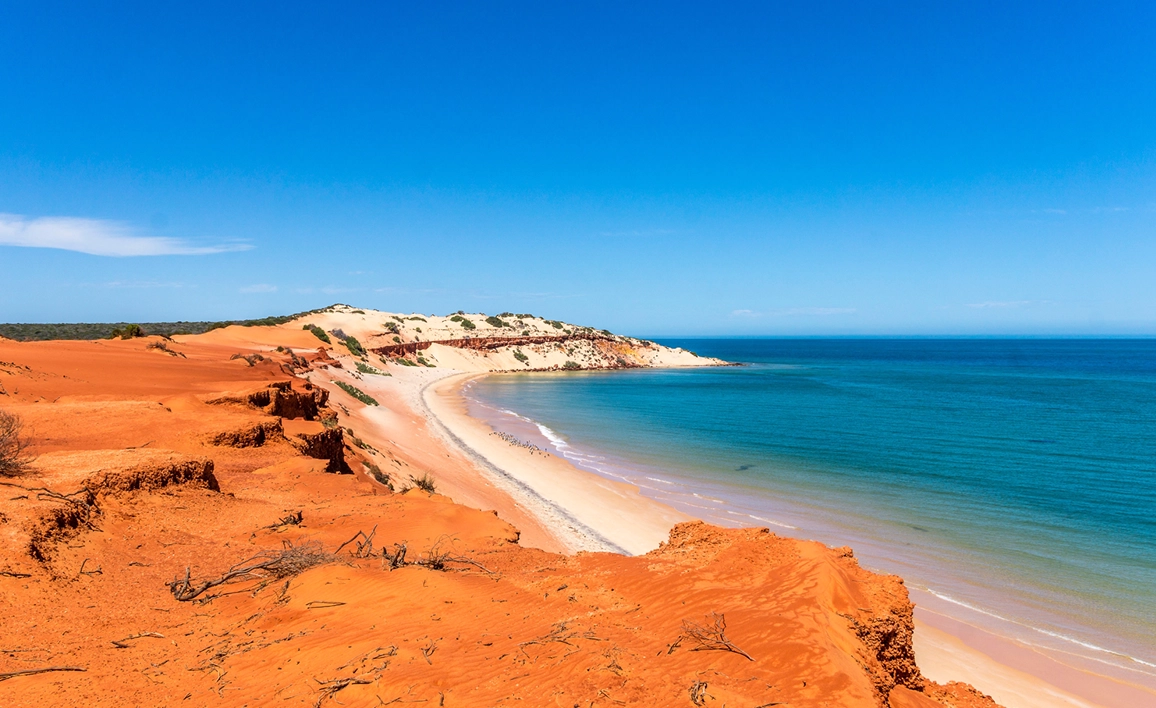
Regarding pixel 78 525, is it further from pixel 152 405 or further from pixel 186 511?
pixel 152 405

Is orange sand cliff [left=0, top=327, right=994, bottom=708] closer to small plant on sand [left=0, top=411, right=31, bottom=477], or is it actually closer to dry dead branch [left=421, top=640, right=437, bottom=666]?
dry dead branch [left=421, top=640, right=437, bottom=666]

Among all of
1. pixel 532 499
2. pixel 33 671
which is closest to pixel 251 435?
pixel 532 499

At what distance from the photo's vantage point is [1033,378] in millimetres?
71188

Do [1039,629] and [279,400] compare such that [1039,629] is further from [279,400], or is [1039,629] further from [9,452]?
[279,400]

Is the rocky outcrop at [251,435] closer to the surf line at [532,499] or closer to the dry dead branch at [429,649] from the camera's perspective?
the surf line at [532,499]

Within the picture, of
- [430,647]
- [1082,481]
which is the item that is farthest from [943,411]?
[430,647]

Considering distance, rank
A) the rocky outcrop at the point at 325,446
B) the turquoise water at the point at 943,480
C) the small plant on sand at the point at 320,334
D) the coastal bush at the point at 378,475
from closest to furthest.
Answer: the turquoise water at the point at 943,480
the rocky outcrop at the point at 325,446
the coastal bush at the point at 378,475
the small plant on sand at the point at 320,334

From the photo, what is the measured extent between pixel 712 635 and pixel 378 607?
3.70 m

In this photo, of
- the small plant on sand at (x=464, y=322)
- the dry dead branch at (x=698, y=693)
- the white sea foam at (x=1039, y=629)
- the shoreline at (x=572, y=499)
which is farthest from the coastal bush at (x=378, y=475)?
the small plant on sand at (x=464, y=322)

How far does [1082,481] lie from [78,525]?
97.6ft

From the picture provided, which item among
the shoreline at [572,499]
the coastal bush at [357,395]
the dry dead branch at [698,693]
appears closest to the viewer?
the dry dead branch at [698,693]

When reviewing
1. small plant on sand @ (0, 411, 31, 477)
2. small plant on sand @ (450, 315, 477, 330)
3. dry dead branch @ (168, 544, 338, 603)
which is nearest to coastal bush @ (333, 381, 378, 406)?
small plant on sand @ (0, 411, 31, 477)

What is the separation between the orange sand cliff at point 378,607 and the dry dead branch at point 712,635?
0.07ft

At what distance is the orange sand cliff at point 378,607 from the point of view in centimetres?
464
